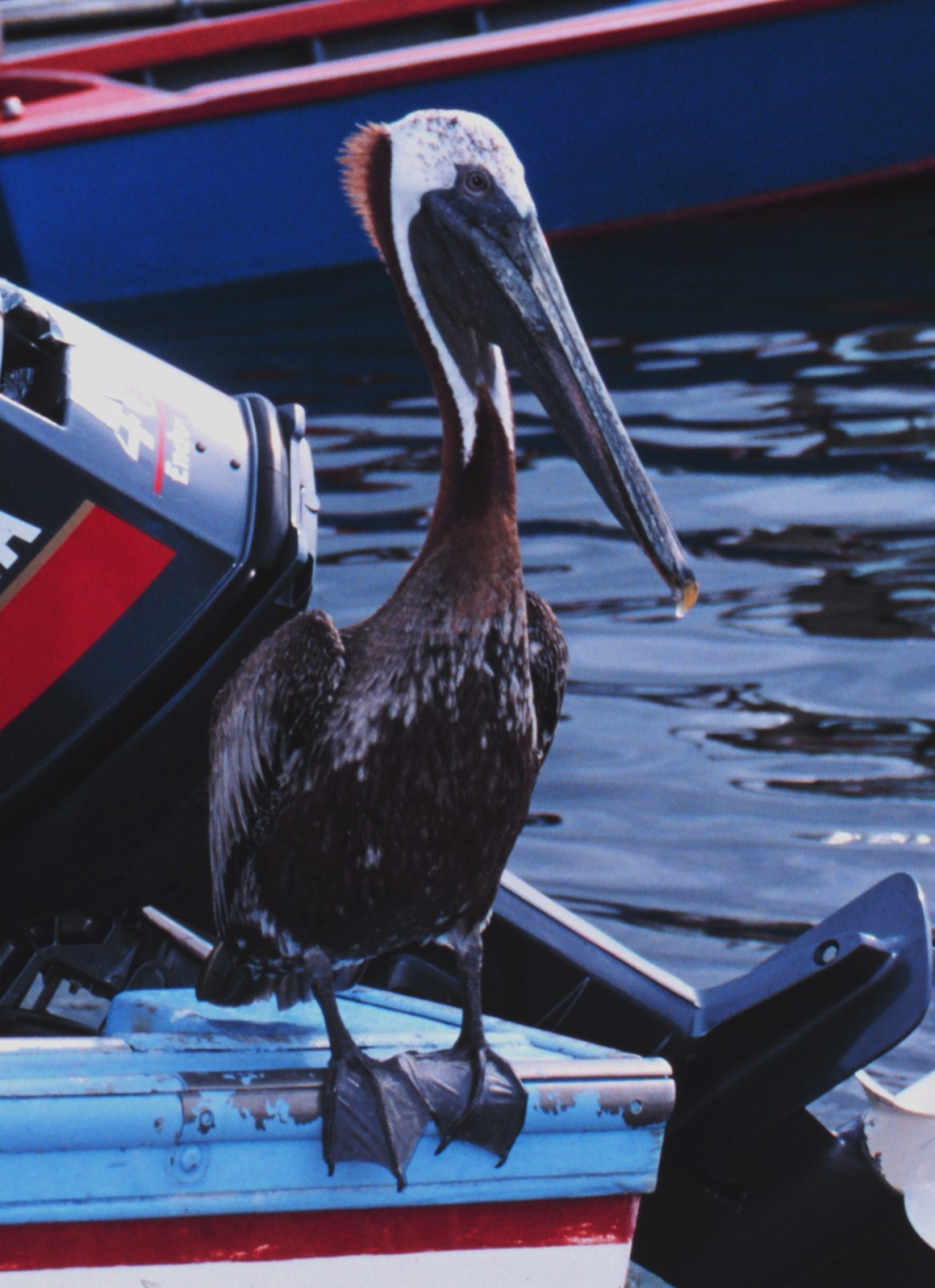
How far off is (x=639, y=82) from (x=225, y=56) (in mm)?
2412

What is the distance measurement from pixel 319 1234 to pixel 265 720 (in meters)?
0.60

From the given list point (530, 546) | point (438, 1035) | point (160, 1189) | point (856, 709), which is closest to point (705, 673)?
point (856, 709)

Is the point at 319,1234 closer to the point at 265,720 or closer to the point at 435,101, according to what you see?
the point at 265,720

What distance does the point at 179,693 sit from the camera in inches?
93.7

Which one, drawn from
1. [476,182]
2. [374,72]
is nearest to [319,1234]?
[476,182]

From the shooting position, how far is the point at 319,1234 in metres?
2.07

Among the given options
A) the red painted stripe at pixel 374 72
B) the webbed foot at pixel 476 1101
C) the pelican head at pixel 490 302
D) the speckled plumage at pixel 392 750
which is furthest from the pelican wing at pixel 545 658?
the red painted stripe at pixel 374 72

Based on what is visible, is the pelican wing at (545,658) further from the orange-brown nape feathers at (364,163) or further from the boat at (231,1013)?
the orange-brown nape feathers at (364,163)

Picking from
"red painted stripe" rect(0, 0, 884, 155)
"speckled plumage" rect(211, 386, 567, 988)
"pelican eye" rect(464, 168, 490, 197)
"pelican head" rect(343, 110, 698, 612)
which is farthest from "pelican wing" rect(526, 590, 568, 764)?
"red painted stripe" rect(0, 0, 884, 155)

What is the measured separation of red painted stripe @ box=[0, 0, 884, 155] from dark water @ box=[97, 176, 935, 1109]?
0.89 metres

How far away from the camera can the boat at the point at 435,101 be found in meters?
8.30

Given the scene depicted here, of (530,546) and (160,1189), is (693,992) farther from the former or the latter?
(530,546)

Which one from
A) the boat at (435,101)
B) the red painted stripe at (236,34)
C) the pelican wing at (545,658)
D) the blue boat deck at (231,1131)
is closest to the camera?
the blue boat deck at (231,1131)

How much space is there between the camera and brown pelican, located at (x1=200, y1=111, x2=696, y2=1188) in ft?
6.88
